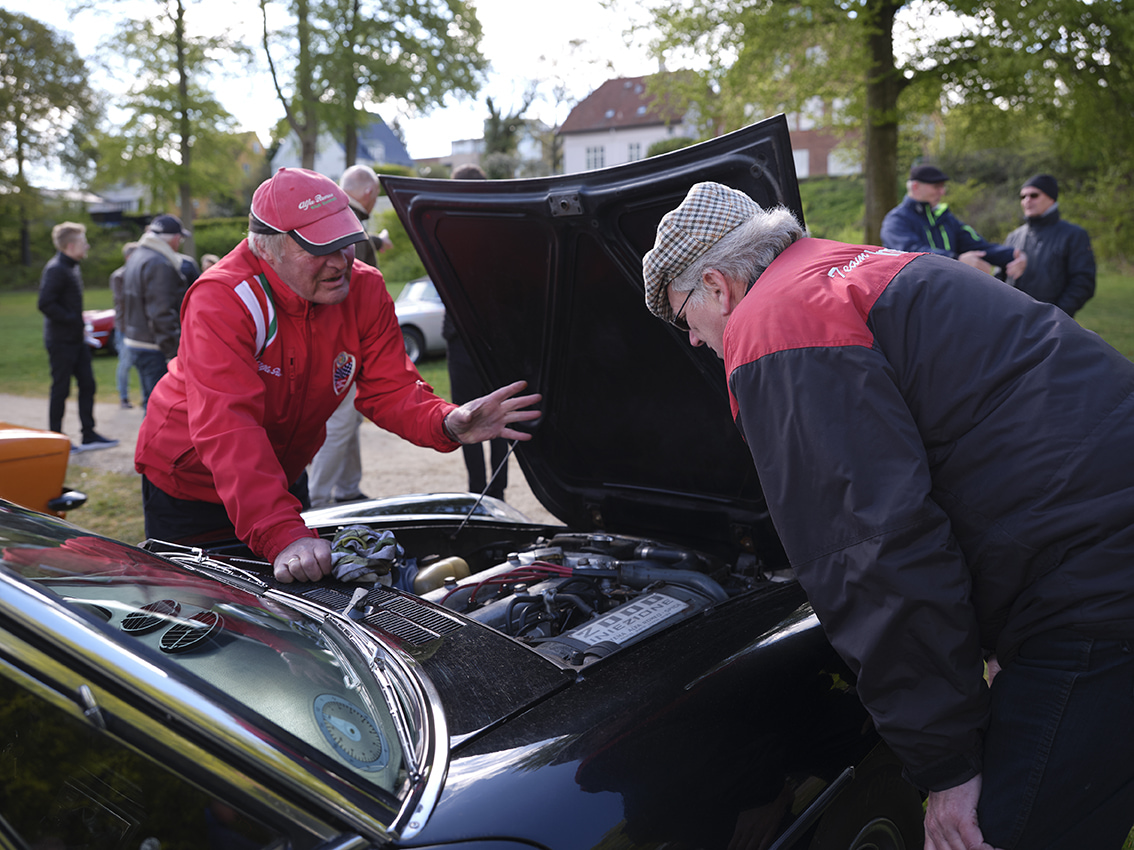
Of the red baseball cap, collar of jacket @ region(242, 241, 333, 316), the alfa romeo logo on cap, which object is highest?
the red baseball cap

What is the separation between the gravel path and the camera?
621cm

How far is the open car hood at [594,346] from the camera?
87.4 inches

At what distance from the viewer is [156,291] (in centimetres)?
666

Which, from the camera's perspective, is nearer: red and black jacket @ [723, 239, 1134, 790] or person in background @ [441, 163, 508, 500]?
red and black jacket @ [723, 239, 1134, 790]

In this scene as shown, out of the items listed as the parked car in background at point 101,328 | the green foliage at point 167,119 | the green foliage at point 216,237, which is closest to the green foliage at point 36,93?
the green foliage at point 216,237

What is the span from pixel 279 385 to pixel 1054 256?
5733mm

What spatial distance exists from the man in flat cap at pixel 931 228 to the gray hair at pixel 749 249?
418cm

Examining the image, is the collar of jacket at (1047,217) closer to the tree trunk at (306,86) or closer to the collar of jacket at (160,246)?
the collar of jacket at (160,246)

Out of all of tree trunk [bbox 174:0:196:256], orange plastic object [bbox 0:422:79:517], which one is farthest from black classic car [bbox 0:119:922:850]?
tree trunk [bbox 174:0:196:256]

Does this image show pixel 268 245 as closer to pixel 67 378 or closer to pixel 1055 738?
pixel 1055 738

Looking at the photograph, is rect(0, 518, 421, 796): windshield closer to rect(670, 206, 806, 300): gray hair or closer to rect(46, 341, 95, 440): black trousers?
rect(670, 206, 806, 300): gray hair

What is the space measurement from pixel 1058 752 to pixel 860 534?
1.78 ft

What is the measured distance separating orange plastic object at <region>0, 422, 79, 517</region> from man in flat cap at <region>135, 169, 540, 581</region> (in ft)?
2.27

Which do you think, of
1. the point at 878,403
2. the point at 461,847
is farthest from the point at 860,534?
the point at 461,847
